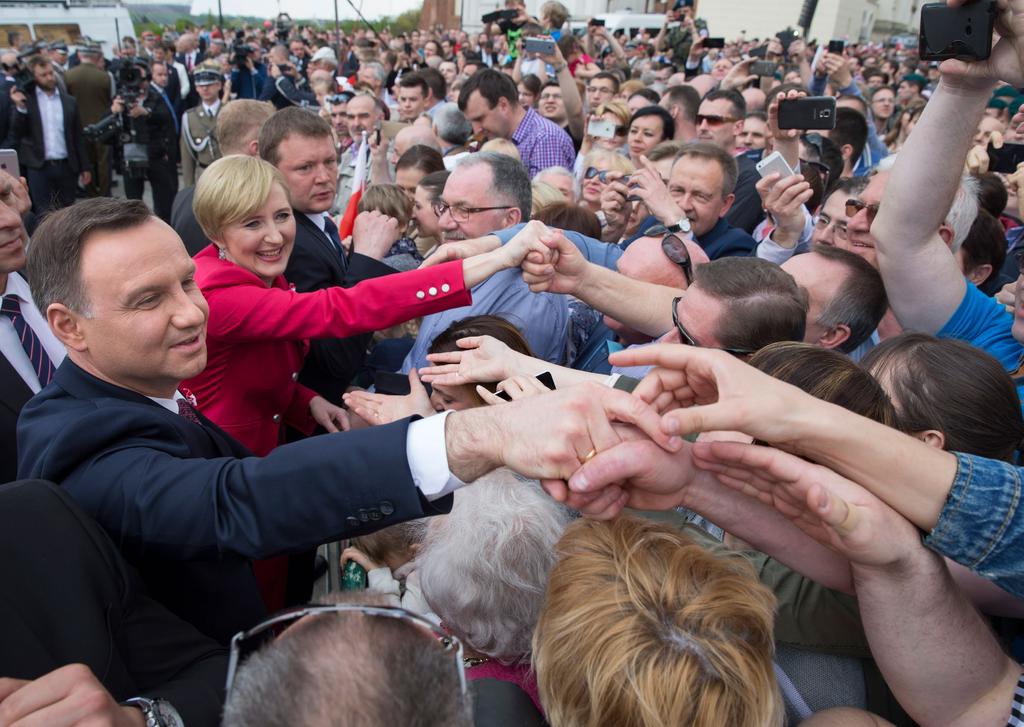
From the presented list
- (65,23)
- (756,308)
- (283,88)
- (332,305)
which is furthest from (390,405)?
(65,23)

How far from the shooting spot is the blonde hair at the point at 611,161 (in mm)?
4811

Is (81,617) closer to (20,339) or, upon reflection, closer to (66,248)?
(66,248)

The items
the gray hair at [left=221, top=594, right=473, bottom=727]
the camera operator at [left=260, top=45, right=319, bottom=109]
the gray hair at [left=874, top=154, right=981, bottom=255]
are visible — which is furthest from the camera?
the camera operator at [left=260, top=45, right=319, bottom=109]

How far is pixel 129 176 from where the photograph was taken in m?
8.95

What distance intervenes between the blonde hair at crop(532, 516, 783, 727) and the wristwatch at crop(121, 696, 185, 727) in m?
0.61

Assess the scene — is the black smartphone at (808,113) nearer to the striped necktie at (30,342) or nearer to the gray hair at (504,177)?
the gray hair at (504,177)

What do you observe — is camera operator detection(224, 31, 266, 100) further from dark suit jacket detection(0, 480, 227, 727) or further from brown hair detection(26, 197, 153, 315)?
dark suit jacket detection(0, 480, 227, 727)

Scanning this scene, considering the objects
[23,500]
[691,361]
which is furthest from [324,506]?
[691,361]

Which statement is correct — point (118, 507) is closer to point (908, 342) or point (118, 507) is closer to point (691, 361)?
point (691, 361)

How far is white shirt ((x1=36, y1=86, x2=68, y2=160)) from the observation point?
807 centimetres

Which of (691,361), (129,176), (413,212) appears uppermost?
(691,361)

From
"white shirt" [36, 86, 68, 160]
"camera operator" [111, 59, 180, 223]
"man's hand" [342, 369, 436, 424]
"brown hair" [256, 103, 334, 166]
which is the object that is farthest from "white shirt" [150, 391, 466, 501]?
"white shirt" [36, 86, 68, 160]

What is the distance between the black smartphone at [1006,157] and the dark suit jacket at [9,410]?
5.32 metres

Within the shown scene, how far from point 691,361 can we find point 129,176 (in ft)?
30.7
